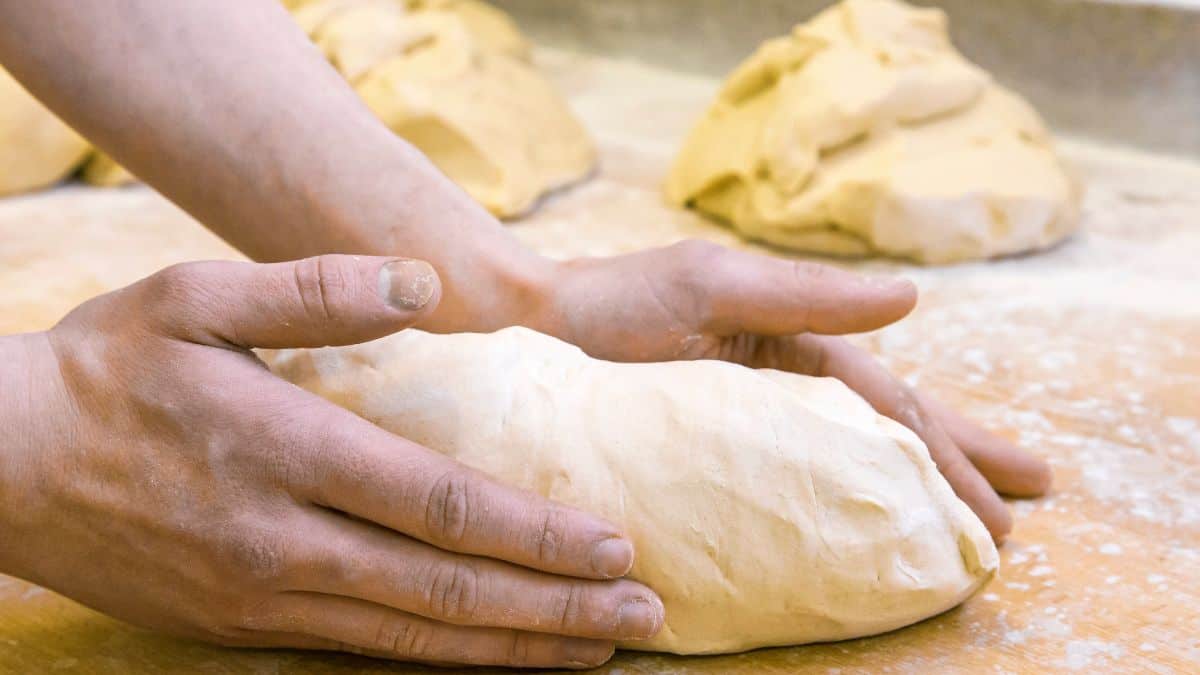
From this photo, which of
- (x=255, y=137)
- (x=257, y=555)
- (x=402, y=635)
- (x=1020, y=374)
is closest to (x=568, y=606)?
(x=402, y=635)

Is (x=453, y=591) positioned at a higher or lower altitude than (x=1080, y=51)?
higher

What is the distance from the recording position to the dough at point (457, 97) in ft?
9.19

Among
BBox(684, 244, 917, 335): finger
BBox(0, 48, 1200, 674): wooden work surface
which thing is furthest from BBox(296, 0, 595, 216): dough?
BBox(684, 244, 917, 335): finger

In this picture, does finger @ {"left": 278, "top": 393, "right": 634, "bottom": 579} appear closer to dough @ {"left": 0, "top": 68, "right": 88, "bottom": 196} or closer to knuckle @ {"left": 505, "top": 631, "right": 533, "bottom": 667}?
knuckle @ {"left": 505, "top": 631, "right": 533, "bottom": 667}

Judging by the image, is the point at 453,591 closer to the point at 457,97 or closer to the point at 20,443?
the point at 20,443

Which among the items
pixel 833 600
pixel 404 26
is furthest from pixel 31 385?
pixel 404 26

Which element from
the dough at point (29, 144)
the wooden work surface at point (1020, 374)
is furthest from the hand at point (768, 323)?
the dough at point (29, 144)

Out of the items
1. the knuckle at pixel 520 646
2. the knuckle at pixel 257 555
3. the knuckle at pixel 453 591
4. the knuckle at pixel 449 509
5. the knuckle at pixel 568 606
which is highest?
the knuckle at pixel 449 509

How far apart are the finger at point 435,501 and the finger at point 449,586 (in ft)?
0.05

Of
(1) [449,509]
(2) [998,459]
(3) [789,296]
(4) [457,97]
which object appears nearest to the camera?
(1) [449,509]

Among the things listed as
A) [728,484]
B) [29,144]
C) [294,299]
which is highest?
[294,299]

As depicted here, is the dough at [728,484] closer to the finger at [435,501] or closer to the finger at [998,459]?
the finger at [435,501]

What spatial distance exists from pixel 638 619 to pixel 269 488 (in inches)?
14.6

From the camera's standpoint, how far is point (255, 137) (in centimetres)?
149
